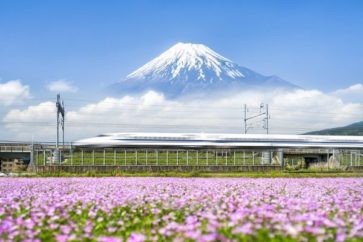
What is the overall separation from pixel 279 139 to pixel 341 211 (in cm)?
5086

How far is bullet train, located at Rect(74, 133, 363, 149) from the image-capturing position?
50.3m

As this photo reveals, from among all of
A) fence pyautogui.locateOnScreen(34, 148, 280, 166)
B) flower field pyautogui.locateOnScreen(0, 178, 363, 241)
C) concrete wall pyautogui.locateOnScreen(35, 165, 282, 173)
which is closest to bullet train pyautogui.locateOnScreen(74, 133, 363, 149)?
fence pyautogui.locateOnScreen(34, 148, 280, 166)

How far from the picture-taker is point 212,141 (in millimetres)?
52906

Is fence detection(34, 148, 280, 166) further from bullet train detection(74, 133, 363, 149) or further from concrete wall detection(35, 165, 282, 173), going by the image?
bullet train detection(74, 133, 363, 149)

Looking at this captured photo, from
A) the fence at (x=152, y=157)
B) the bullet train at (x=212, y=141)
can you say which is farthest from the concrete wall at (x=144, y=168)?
the bullet train at (x=212, y=141)

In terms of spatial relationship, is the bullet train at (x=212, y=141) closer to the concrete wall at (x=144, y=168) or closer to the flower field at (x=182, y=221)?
the concrete wall at (x=144, y=168)

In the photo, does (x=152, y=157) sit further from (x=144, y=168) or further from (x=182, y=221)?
(x=182, y=221)

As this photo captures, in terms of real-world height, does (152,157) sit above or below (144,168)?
above

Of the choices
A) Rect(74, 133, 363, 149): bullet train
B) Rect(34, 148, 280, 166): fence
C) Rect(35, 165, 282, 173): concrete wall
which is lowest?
Rect(35, 165, 282, 173): concrete wall

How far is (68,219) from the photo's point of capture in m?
6.18

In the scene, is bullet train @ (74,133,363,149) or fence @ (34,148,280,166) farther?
bullet train @ (74,133,363,149)

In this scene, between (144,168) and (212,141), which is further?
(212,141)

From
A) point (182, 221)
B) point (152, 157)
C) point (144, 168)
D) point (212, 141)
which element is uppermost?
point (212, 141)

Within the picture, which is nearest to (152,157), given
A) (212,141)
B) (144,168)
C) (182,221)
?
(144,168)
